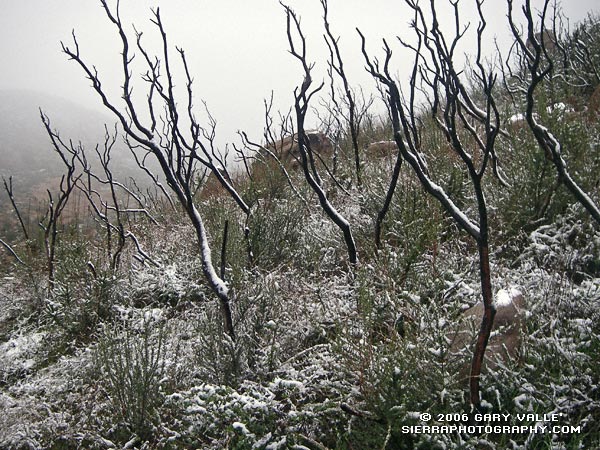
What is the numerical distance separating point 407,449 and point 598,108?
5.15 metres

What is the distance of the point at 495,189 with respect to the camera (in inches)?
147

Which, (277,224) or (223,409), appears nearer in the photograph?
(223,409)

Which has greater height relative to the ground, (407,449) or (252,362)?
(252,362)

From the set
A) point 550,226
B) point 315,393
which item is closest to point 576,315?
point 550,226

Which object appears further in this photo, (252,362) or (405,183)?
(405,183)

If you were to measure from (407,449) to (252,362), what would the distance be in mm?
1151

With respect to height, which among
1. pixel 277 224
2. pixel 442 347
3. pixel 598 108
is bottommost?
pixel 442 347

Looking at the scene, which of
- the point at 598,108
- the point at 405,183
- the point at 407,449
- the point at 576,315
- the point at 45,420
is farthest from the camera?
the point at 598,108

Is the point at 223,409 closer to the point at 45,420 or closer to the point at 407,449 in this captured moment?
the point at 407,449

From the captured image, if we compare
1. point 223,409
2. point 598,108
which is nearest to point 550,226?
point 223,409

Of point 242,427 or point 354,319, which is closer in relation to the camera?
point 242,427

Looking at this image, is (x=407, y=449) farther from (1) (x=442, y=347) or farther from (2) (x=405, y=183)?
(2) (x=405, y=183)

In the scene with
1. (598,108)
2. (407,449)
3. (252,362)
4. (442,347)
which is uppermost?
(598,108)

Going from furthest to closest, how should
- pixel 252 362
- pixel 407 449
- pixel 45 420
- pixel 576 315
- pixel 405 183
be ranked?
pixel 405 183 < pixel 252 362 < pixel 45 420 < pixel 576 315 < pixel 407 449
